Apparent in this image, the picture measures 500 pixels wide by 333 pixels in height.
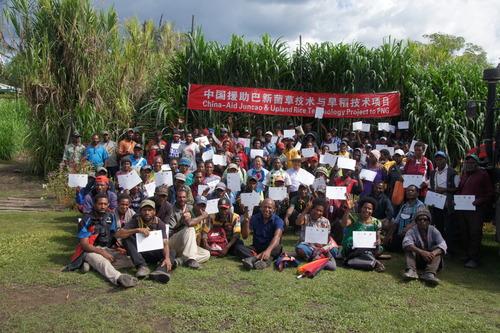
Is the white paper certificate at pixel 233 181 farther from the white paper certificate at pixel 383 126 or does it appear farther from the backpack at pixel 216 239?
the white paper certificate at pixel 383 126

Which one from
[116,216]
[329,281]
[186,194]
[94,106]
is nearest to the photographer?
[329,281]

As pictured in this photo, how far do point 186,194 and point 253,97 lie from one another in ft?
19.4

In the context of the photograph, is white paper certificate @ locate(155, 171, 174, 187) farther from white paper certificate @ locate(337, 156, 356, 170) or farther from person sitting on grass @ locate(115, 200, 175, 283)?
white paper certificate @ locate(337, 156, 356, 170)

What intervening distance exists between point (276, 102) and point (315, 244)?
6498mm

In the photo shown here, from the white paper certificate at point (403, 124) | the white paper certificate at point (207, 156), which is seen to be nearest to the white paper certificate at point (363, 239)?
the white paper certificate at point (207, 156)

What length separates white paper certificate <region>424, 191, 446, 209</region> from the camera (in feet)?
21.9

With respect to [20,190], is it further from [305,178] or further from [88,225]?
[305,178]

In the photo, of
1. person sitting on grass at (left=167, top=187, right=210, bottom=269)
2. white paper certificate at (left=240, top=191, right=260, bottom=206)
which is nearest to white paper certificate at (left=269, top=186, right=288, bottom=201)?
white paper certificate at (left=240, top=191, right=260, bottom=206)

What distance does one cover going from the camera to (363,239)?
20.1 feet

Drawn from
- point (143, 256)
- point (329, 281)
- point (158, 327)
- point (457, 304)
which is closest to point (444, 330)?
point (457, 304)

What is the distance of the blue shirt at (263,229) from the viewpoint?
635 cm

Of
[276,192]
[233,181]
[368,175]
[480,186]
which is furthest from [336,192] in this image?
[480,186]

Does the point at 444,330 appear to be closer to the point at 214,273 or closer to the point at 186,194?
the point at 214,273

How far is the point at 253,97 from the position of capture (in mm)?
12172
